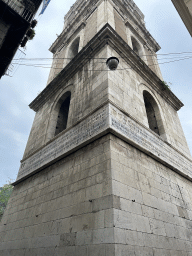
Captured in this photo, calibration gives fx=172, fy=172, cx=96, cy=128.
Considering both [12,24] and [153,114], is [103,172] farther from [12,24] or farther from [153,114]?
[12,24]

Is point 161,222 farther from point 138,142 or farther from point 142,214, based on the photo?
point 138,142

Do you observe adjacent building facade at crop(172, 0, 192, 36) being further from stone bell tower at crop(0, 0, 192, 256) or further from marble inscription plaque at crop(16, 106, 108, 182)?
marble inscription plaque at crop(16, 106, 108, 182)

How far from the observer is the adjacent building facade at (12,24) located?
8383 mm

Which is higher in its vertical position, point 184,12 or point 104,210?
point 184,12

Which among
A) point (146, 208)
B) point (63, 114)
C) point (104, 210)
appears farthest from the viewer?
point (63, 114)

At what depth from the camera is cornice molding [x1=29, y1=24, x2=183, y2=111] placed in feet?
30.9

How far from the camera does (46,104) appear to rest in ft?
40.1

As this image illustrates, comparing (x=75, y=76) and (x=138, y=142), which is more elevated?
(x=75, y=76)

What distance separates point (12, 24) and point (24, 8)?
1.55 metres

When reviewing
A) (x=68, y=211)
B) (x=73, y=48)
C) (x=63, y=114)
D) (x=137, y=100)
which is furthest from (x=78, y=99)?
(x=73, y=48)

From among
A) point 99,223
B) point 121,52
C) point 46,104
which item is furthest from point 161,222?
point 46,104

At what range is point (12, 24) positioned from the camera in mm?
8664

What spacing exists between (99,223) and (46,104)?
9.50 m

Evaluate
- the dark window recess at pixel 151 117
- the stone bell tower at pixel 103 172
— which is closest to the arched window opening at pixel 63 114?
the stone bell tower at pixel 103 172
